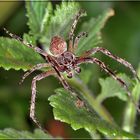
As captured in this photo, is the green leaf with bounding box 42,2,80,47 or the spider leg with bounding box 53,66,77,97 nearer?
the spider leg with bounding box 53,66,77,97

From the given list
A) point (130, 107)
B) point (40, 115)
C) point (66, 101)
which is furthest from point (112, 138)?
point (40, 115)

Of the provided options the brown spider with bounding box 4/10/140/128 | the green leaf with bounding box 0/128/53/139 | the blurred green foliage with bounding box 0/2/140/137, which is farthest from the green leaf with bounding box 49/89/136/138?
the blurred green foliage with bounding box 0/2/140/137

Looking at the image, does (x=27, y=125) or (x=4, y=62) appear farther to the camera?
(x=27, y=125)

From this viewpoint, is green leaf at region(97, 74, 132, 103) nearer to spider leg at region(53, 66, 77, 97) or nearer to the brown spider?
the brown spider

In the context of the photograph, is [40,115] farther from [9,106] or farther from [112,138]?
[112,138]

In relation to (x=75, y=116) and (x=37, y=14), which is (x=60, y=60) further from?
(x=75, y=116)

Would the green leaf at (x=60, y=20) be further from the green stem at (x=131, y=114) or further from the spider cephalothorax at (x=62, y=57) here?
the green stem at (x=131, y=114)

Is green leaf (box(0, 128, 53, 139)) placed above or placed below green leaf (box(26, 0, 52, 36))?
below

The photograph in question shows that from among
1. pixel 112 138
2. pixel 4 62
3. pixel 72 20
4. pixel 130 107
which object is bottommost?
pixel 112 138
